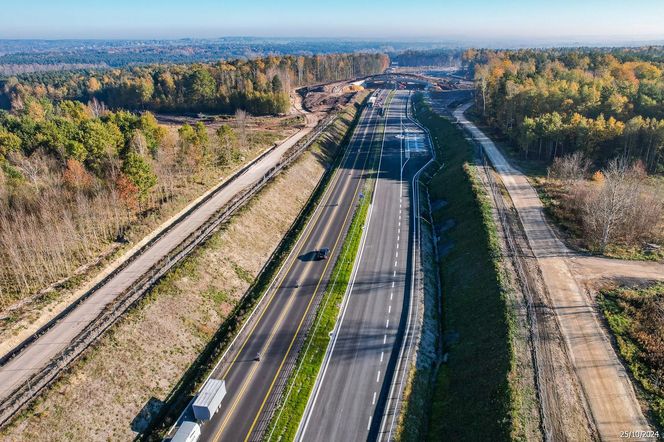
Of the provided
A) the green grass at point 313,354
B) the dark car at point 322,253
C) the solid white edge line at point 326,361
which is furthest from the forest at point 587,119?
the dark car at point 322,253

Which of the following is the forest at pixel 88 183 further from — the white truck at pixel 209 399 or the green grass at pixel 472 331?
the green grass at pixel 472 331

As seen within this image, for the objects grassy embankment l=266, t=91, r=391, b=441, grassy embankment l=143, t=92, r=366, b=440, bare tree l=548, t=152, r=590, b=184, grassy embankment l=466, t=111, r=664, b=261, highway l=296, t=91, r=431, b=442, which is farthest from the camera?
bare tree l=548, t=152, r=590, b=184

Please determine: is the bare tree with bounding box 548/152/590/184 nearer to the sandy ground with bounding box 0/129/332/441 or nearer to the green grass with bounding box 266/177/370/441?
the green grass with bounding box 266/177/370/441

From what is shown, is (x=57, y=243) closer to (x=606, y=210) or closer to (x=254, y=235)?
(x=254, y=235)

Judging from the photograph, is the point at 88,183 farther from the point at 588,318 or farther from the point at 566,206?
the point at 566,206

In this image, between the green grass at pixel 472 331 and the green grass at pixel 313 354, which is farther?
the green grass at pixel 313 354

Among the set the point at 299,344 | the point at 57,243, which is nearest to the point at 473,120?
the point at 299,344

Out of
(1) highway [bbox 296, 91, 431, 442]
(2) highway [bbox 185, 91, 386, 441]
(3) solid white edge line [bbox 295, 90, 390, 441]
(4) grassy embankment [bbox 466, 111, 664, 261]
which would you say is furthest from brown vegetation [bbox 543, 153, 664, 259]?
(2) highway [bbox 185, 91, 386, 441]
